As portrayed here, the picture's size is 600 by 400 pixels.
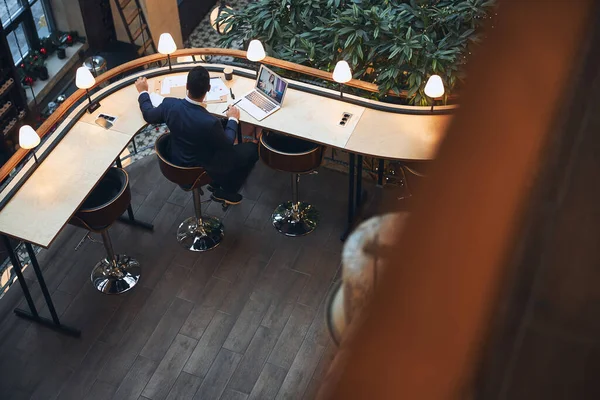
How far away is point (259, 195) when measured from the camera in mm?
5941

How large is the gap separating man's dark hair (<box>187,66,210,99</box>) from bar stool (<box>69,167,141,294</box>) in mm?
708

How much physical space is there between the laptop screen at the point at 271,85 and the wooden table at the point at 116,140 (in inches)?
3.4

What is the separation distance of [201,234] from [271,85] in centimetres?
118

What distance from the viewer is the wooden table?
4504mm

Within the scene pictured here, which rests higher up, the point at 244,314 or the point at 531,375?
the point at 531,375

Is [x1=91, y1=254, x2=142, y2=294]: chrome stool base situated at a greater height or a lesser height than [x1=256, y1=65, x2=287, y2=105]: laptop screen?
lesser

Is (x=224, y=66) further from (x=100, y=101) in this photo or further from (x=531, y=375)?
(x=531, y=375)

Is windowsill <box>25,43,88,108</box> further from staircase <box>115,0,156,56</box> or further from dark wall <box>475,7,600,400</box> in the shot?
dark wall <box>475,7,600,400</box>

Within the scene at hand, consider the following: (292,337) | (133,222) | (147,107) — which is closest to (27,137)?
(147,107)

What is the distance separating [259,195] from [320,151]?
0.94 meters

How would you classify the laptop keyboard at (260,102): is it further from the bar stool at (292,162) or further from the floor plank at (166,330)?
the floor plank at (166,330)

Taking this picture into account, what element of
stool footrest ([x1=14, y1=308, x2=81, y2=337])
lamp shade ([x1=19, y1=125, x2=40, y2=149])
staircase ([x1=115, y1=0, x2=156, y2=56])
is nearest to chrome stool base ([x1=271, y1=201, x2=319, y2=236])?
stool footrest ([x1=14, y1=308, x2=81, y2=337])

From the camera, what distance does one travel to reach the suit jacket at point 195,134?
462 cm

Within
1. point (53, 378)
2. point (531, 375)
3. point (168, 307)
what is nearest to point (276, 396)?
point (168, 307)
